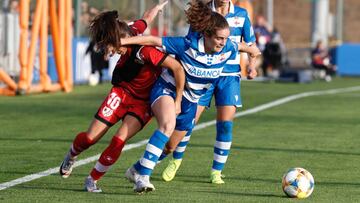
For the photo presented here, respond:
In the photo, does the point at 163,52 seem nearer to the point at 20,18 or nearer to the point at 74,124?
the point at 74,124

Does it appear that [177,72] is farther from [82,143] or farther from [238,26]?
[238,26]

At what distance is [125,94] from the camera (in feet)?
32.3

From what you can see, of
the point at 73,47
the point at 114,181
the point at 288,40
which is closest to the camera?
the point at 114,181

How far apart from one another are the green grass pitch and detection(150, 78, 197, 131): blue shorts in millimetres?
573

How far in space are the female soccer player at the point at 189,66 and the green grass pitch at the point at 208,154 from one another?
0.32m

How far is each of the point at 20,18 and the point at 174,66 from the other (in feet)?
47.2

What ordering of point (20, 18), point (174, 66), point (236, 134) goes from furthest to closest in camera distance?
point (20, 18) < point (236, 134) < point (174, 66)

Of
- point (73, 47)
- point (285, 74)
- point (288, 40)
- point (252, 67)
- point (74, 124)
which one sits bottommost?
point (288, 40)

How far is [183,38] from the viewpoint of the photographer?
990cm

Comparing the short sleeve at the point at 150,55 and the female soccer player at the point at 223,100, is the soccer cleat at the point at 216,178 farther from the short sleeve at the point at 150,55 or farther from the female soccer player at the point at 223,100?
the short sleeve at the point at 150,55

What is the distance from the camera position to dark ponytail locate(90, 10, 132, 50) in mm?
9461

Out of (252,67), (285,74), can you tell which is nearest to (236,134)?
(252,67)

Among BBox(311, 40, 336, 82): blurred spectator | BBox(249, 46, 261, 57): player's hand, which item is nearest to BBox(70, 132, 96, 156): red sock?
BBox(249, 46, 261, 57): player's hand

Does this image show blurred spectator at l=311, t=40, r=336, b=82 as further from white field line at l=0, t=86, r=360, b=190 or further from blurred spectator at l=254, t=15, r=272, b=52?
white field line at l=0, t=86, r=360, b=190
